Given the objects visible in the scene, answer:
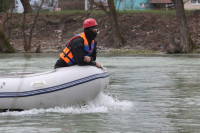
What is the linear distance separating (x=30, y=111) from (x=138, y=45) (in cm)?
2629

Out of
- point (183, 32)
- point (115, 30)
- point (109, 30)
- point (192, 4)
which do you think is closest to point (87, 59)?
point (183, 32)

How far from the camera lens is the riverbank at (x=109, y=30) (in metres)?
35.4

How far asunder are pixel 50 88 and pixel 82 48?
2.95 ft

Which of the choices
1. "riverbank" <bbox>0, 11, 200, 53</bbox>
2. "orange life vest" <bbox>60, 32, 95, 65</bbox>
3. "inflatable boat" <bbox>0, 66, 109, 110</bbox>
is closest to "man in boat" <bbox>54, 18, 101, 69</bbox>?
"orange life vest" <bbox>60, 32, 95, 65</bbox>

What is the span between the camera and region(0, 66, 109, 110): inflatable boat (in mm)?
9195

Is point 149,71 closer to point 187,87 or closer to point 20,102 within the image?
point 187,87

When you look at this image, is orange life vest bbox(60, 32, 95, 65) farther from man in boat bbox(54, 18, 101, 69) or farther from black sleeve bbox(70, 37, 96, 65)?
black sleeve bbox(70, 37, 96, 65)

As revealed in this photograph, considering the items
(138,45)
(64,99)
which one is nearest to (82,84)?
(64,99)

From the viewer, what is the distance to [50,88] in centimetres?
925

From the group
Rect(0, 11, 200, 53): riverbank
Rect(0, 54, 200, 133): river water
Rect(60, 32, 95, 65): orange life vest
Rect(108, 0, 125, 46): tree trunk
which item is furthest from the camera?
Rect(108, 0, 125, 46): tree trunk

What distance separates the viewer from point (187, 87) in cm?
1350

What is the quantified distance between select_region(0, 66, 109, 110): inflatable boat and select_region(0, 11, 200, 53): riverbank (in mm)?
23306

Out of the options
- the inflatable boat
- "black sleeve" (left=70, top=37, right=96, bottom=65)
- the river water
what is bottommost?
the river water

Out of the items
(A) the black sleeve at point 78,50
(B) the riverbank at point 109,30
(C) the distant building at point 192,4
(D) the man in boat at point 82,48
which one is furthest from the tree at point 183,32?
(A) the black sleeve at point 78,50
